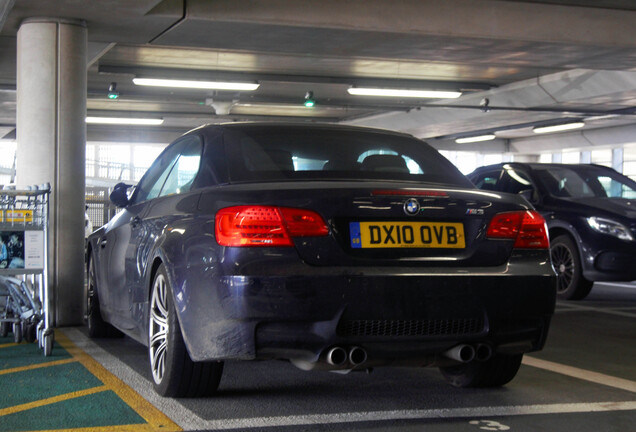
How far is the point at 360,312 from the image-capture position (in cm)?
379

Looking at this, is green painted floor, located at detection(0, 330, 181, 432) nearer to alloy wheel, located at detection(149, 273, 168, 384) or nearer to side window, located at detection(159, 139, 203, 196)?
alloy wheel, located at detection(149, 273, 168, 384)

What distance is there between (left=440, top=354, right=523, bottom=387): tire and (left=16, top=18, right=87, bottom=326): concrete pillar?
443cm

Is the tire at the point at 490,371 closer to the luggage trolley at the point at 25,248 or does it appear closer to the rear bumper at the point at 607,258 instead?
the luggage trolley at the point at 25,248

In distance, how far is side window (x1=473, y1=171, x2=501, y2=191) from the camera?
38.6 feet

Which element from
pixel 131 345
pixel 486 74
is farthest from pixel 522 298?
pixel 486 74

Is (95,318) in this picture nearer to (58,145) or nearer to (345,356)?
(58,145)

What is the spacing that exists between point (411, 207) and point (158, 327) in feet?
5.15

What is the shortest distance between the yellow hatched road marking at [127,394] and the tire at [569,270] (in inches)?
245

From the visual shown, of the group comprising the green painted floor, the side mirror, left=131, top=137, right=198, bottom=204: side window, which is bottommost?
the green painted floor

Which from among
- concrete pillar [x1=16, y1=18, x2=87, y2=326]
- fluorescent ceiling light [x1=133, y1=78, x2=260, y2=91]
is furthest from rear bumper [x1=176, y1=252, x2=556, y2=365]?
fluorescent ceiling light [x1=133, y1=78, x2=260, y2=91]

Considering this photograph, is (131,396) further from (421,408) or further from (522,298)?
(522,298)

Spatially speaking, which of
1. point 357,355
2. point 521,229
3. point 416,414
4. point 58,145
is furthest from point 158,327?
point 58,145

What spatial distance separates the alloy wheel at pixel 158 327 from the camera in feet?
14.6

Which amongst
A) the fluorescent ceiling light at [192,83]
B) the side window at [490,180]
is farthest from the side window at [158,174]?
Result: the fluorescent ceiling light at [192,83]
